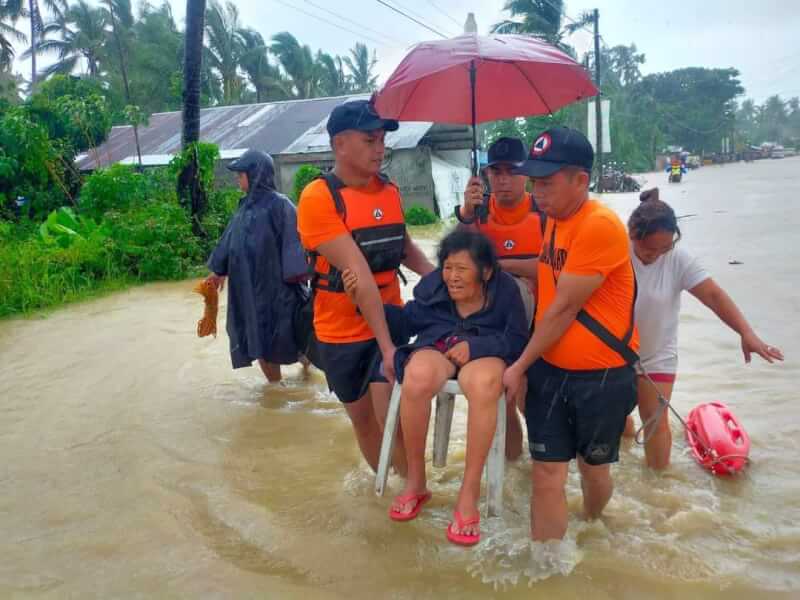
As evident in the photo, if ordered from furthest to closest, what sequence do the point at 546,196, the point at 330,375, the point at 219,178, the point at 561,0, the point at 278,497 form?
1. the point at 561,0
2. the point at 219,178
3. the point at 278,497
4. the point at 330,375
5. the point at 546,196

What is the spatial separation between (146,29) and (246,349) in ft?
110

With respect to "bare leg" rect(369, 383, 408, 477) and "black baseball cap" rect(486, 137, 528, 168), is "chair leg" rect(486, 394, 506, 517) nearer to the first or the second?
"bare leg" rect(369, 383, 408, 477)

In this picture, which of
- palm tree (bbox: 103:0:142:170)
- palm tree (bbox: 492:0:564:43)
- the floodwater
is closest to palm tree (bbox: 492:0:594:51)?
palm tree (bbox: 492:0:564:43)

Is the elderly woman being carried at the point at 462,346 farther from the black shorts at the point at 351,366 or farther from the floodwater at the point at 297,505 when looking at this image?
the floodwater at the point at 297,505

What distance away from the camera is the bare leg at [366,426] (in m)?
3.49

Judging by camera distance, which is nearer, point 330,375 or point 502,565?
point 502,565

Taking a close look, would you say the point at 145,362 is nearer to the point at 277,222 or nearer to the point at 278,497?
the point at 277,222

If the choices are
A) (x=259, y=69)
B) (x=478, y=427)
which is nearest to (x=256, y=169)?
(x=478, y=427)

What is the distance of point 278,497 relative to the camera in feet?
12.8

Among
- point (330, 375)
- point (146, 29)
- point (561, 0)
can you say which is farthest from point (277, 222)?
point (146, 29)

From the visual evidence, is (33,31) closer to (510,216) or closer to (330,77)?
(330,77)

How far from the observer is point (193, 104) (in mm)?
10547

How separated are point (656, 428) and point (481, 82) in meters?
2.19

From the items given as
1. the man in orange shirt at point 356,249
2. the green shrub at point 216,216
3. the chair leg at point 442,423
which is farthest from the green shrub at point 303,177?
the chair leg at point 442,423
